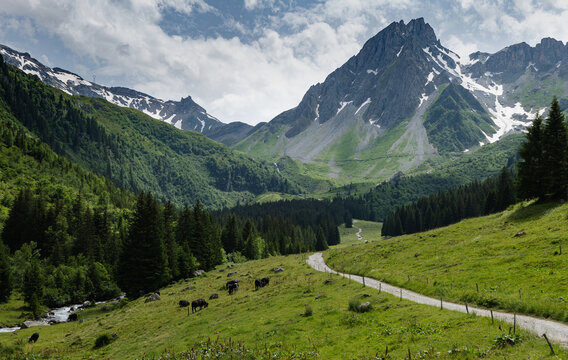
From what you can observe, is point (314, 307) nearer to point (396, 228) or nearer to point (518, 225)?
point (518, 225)

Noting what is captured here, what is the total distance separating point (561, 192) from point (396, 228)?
11823 cm

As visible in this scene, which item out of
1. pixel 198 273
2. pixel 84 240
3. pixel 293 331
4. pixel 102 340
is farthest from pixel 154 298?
pixel 84 240

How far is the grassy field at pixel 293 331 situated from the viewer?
17.7m

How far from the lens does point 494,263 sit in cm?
3388

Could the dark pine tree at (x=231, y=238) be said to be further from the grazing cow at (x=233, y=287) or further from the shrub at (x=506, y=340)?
the shrub at (x=506, y=340)

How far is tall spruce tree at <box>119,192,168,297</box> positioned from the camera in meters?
65.5

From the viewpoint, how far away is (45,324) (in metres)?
54.5

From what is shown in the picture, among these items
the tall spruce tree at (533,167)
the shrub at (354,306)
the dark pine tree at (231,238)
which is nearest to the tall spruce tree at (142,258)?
the shrub at (354,306)

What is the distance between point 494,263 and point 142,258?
61.1 m

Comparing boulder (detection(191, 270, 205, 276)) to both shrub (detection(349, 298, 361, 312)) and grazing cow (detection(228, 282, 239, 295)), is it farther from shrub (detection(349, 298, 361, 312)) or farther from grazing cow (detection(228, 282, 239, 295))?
shrub (detection(349, 298, 361, 312))

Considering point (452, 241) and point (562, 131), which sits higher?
point (562, 131)

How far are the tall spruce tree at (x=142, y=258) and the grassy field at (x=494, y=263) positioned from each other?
37.2m

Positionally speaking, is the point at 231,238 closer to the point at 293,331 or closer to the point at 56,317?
the point at 56,317

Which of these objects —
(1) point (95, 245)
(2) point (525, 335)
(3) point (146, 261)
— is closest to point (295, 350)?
(2) point (525, 335)
